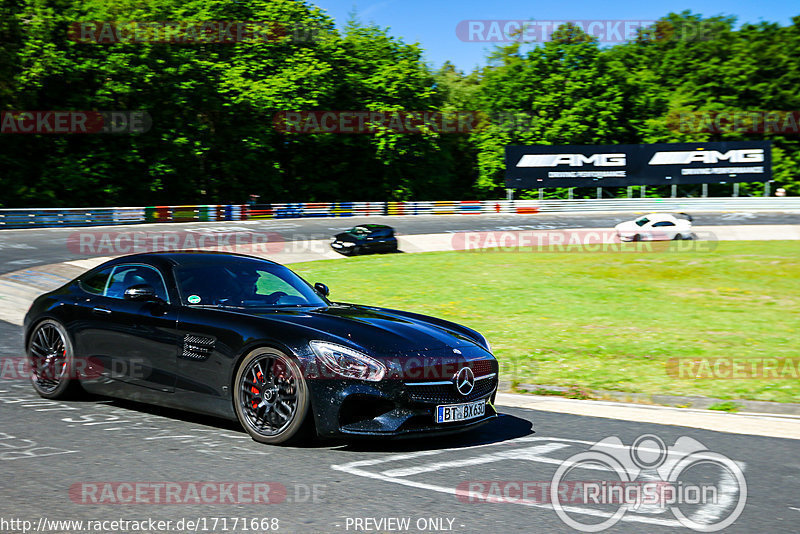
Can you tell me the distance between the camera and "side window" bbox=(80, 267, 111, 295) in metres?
7.62

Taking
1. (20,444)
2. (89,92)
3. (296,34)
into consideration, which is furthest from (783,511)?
(296,34)

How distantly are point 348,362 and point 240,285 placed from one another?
166cm

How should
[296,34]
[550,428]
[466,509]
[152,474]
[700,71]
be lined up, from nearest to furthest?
[466,509] < [152,474] < [550,428] < [296,34] < [700,71]

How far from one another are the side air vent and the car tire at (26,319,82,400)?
5.13 feet

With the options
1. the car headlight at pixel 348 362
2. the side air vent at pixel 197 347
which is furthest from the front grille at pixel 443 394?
the side air vent at pixel 197 347

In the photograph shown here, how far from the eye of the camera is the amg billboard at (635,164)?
54875 millimetres

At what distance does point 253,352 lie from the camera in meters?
6.19

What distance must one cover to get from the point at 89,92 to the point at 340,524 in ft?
156

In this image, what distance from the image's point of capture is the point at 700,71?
64.1 m

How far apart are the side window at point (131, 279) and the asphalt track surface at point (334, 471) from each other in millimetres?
1053

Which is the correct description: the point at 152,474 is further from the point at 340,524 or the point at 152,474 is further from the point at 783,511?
the point at 783,511

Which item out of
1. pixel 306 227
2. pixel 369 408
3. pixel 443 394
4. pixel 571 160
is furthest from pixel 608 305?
pixel 571 160

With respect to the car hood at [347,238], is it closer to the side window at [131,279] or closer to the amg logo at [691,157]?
the side window at [131,279]

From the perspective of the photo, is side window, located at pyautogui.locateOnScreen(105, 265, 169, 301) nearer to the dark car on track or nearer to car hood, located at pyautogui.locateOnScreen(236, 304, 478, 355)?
car hood, located at pyautogui.locateOnScreen(236, 304, 478, 355)
